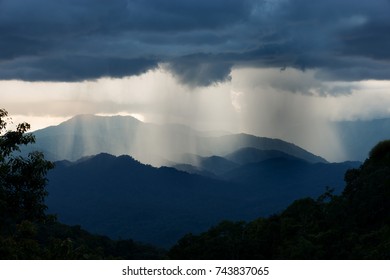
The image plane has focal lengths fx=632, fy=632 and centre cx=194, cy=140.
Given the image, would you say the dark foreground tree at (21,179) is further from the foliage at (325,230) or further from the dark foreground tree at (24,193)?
the foliage at (325,230)

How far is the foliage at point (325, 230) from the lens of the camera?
265 ft

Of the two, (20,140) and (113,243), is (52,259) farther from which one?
(113,243)

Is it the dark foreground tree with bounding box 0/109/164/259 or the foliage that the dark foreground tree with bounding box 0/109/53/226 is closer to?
the dark foreground tree with bounding box 0/109/164/259

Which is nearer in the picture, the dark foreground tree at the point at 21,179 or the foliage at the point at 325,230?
the dark foreground tree at the point at 21,179

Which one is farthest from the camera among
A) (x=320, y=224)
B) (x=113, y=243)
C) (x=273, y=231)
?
(x=113, y=243)

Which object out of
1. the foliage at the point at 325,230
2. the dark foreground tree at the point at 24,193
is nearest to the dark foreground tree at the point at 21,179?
the dark foreground tree at the point at 24,193

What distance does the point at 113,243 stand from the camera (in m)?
159

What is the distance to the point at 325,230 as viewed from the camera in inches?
3780

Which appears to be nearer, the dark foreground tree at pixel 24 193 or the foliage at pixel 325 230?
the dark foreground tree at pixel 24 193

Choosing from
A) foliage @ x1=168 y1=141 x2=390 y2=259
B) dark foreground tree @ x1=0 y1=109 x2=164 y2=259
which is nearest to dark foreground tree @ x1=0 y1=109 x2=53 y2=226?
dark foreground tree @ x1=0 y1=109 x2=164 y2=259

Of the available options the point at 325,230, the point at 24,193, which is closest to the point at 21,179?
the point at 24,193

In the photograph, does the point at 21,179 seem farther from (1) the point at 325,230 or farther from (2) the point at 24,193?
(1) the point at 325,230
